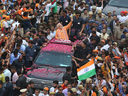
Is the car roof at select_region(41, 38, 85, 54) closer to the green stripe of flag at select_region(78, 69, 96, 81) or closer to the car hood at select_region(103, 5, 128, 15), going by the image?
the green stripe of flag at select_region(78, 69, 96, 81)

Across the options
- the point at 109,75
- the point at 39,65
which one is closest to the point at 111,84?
the point at 109,75

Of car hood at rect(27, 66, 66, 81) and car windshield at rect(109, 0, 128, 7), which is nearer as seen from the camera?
car hood at rect(27, 66, 66, 81)

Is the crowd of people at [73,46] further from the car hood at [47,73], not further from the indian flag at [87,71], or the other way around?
the car hood at [47,73]

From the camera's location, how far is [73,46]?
11.2 metres

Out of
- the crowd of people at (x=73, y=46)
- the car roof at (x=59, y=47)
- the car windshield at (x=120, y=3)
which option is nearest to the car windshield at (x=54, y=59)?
the car roof at (x=59, y=47)

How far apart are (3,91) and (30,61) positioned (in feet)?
9.79

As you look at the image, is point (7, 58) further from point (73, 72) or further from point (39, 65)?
point (73, 72)

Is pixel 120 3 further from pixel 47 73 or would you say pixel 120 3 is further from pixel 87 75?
pixel 87 75

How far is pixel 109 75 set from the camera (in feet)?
27.3

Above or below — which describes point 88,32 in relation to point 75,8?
below

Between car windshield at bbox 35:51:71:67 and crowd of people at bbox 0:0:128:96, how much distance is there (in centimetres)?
34

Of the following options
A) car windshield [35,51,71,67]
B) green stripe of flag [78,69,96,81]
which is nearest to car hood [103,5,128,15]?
car windshield [35,51,71,67]

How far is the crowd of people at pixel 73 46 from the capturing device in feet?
27.1

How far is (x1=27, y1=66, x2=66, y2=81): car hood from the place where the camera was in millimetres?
9336
